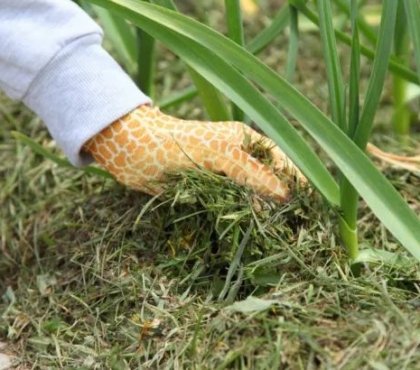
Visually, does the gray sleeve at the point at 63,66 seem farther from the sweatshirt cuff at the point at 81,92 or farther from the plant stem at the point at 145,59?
the plant stem at the point at 145,59

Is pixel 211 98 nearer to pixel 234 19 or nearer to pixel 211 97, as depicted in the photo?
pixel 211 97

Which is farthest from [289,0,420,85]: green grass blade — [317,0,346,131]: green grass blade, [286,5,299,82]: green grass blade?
[317,0,346,131]: green grass blade

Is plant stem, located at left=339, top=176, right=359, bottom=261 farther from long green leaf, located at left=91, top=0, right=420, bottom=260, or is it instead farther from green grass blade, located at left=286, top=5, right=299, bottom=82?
green grass blade, located at left=286, top=5, right=299, bottom=82

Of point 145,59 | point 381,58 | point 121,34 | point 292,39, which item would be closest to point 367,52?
point 292,39

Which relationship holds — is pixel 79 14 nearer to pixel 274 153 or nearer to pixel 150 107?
pixel 150 107

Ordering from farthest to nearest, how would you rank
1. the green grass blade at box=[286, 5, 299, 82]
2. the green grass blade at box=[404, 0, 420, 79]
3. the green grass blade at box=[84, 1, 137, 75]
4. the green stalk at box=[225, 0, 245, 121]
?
the green grass blade at box=[84, 1, 137, 75] → the green grass blade at box=[286, 5, 299, 82] → the green stalk at box=[225, 0, 245, 121] → the green grass blade at box=[404, 0, 420, 79]

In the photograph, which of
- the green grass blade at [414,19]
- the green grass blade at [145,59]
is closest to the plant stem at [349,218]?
the green grass blade at [414,19]
